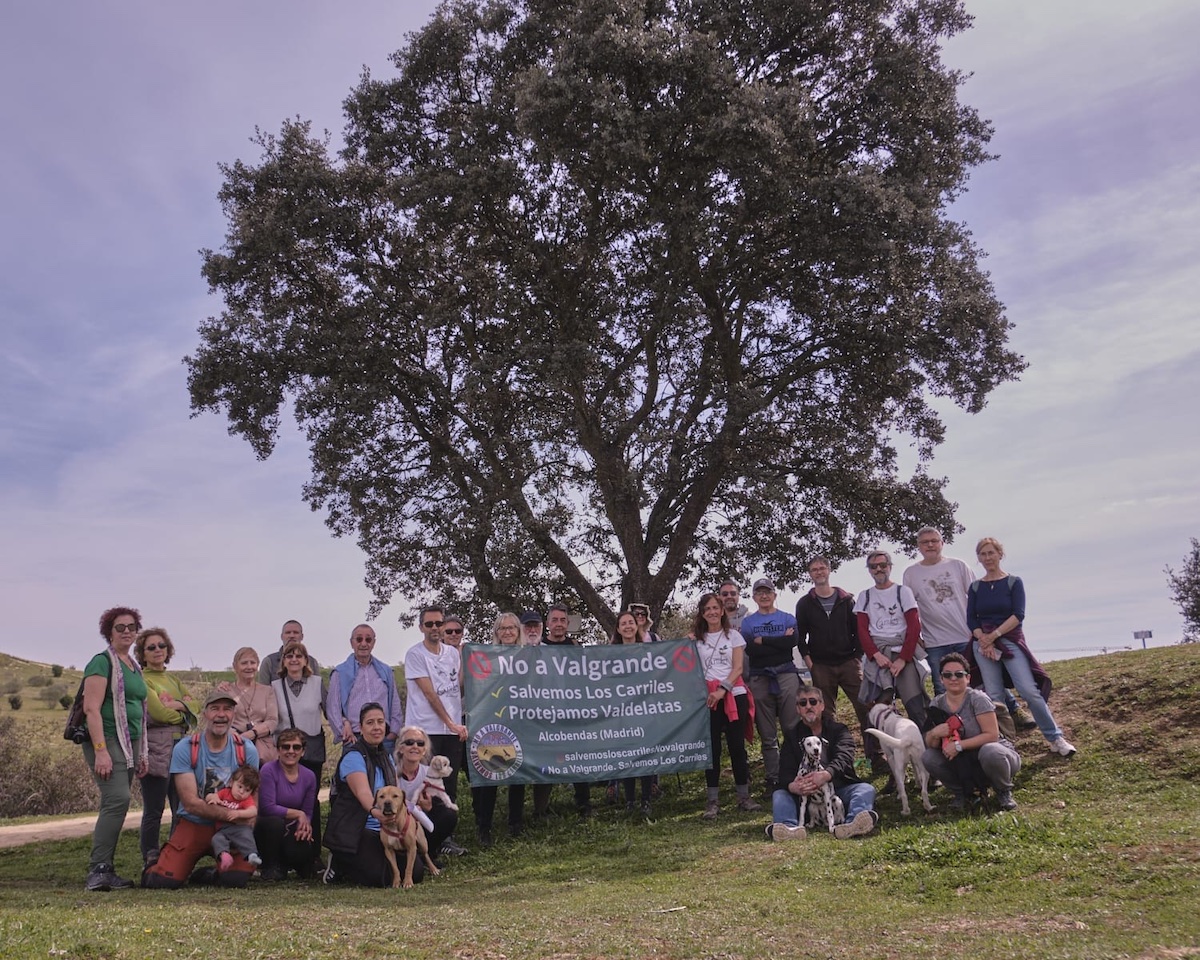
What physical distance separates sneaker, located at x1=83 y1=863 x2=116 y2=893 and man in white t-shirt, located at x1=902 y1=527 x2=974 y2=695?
8263mm

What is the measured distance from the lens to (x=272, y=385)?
18.0 metres

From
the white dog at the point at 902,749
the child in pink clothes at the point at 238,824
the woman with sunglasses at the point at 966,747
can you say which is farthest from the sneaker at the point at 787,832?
the child in pink clothes at the point at 238,824

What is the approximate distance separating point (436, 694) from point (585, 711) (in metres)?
1.84

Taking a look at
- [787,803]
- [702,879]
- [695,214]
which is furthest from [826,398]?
[702,879]

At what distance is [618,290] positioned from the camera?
16.9 m

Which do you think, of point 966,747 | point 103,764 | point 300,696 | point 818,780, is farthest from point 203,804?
point 966,747

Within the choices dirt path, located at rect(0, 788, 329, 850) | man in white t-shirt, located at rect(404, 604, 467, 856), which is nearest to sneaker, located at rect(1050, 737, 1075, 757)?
man in white t-shirt, located at rect(404, 604, 467, 856)

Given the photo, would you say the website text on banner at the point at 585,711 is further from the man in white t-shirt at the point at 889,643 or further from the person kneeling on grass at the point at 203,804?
the person kneeling on grass at the point at 203,804

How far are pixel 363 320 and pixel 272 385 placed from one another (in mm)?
2254

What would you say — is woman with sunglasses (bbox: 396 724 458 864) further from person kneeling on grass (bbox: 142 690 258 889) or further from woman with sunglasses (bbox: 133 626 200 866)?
woman with sunglasses (bbox: 133 626 200 866)

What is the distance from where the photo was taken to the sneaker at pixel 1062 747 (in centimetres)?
1002

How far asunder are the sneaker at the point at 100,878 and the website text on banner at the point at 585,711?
3578 millimetres

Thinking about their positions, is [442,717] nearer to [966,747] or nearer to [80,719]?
[80,719]

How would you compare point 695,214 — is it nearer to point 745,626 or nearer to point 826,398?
point 826,398
